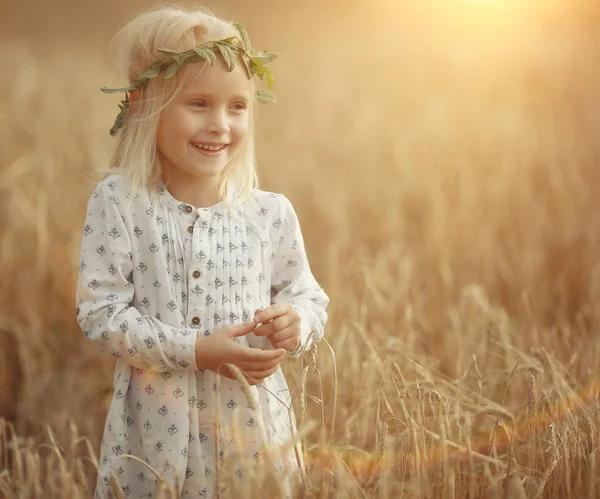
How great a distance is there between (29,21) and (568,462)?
391 centimetres

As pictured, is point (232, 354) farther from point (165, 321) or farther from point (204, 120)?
point (204, 120)

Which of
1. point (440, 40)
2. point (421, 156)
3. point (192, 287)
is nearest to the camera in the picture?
point (192, 287)

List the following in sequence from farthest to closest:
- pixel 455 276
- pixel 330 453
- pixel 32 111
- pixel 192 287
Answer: pixel 32 111 → pixel 455 276 → pixel 192 287 → pixel 330 453

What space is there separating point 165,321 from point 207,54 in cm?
52

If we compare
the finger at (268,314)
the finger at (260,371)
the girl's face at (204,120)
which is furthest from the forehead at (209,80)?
the finger at (260,371)

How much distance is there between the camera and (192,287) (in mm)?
1552

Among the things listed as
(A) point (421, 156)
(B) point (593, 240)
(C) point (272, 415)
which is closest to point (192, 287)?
(C) point (272, 415)

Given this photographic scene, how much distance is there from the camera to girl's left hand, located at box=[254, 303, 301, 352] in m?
1.52

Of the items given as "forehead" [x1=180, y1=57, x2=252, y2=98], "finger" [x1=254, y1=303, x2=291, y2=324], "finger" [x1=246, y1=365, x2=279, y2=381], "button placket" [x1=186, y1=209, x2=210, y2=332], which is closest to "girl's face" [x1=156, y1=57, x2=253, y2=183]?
"forehead" [x1=180, y1=57, x2=252, y2=98]

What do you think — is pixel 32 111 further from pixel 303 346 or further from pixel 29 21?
pixel 303 346

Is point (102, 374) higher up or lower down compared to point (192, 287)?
lower down

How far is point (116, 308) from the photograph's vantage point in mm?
1507

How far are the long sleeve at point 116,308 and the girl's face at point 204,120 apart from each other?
165 millimetres

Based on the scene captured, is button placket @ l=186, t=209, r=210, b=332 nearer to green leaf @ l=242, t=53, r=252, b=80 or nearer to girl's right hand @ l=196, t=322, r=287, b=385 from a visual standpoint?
girl's right hand @ l=196, t=322, r=287, b=385
